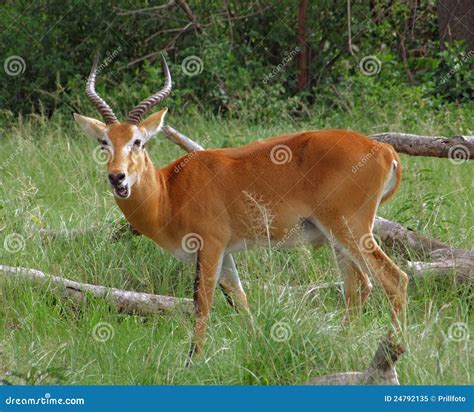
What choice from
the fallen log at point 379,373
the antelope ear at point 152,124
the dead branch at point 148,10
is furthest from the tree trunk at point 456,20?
the fallen log at point 379,373

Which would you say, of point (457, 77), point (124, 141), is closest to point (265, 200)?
point (124, 141)

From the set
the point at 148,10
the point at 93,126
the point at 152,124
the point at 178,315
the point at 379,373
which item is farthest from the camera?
the point at 148,10

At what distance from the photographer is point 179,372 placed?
504 centimetres

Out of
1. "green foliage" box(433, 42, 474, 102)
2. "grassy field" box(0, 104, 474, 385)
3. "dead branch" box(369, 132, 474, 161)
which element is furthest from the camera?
"green foliage" box(433, 42, 474, 102)

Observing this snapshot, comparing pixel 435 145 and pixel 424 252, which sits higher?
pixel 435 145

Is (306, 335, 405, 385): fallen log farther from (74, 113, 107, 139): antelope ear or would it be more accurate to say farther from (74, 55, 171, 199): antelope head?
(74, 113, 107, 139): antelope ear

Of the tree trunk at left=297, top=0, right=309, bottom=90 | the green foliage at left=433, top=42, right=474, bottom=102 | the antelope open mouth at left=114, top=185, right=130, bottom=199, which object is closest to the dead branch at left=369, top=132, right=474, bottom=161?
the antelope open mouth at left=114, top=185, right=130, bottom=199

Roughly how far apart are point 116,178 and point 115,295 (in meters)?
0.87

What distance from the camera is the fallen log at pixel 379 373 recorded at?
4.28 m

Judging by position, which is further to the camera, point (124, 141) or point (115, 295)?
point (115, 295)

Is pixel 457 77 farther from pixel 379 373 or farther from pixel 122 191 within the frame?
pixel 379 373

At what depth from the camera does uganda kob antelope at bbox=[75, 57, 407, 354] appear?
6.16 metres

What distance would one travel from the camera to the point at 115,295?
6.39 meters

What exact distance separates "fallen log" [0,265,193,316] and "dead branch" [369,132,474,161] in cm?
187
